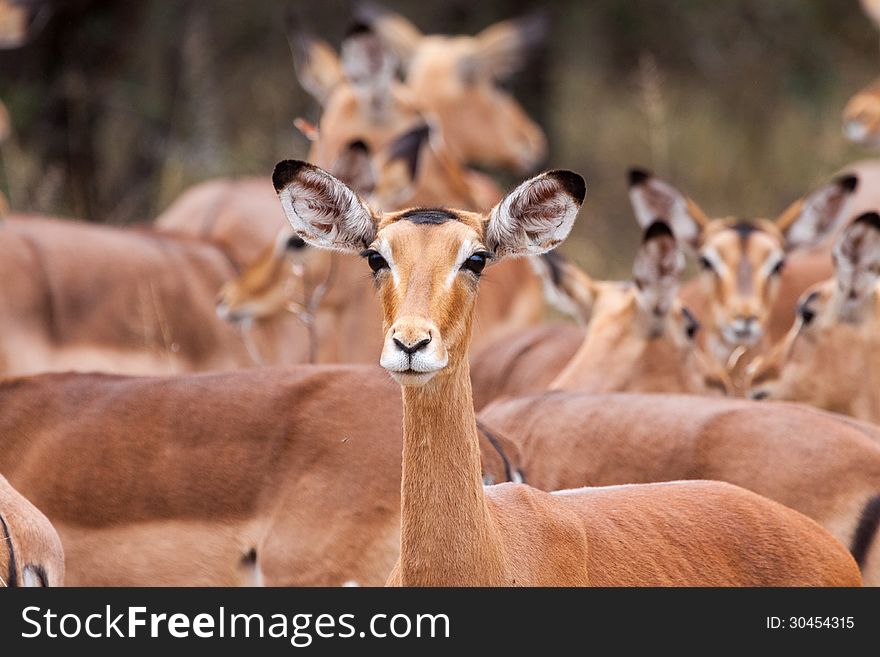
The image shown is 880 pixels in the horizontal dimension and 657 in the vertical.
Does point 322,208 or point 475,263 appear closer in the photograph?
point 475,263

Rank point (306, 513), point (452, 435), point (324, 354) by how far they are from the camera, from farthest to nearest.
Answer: point (324, 354) < point (306, 513) < point (452, 435)

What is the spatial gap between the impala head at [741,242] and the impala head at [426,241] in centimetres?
259

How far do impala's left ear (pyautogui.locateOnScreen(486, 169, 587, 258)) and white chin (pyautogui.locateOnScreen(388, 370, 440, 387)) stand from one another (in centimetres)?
57

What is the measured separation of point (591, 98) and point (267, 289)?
10.8m

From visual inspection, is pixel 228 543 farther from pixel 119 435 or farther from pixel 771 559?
pixel 771 559

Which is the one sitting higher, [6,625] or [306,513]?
[306,513]

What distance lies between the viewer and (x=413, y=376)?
370cm

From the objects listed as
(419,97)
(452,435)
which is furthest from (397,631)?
(419,97)

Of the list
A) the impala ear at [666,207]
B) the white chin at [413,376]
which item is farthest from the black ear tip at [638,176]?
the white chin at [413,376]

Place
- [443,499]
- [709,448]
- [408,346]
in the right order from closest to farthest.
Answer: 1. [408,346]
2. [443,499]
3. [709,448]

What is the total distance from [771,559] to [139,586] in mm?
1889

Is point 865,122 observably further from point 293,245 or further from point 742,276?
point 293,245

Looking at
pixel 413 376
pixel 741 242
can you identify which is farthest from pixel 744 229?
pixel 413 376

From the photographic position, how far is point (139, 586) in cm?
508
